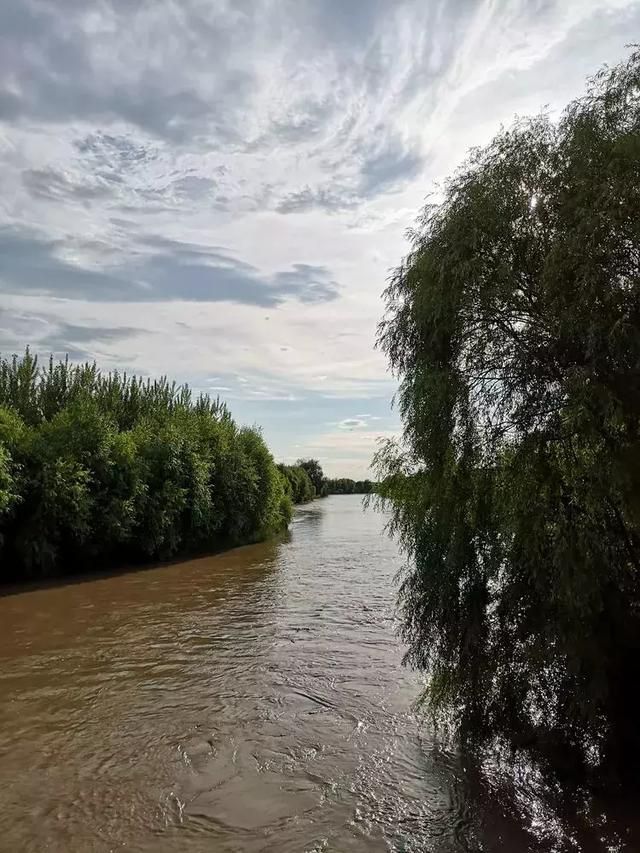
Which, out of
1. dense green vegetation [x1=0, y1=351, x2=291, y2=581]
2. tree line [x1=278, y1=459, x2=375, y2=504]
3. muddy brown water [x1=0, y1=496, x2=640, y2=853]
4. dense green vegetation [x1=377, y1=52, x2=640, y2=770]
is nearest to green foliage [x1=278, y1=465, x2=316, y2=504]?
tree line [x1=278, y1=459, x2=375, y2=504]

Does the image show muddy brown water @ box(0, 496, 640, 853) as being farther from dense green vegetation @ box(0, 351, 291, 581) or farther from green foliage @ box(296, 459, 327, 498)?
green foliage @ box(296, 459, 327, 498)

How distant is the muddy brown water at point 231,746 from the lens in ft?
18.7

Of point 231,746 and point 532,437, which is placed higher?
point 532,437

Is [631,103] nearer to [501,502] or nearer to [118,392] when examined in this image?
[501,502]

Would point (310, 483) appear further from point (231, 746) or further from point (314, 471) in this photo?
point (231, 746)

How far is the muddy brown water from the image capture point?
571 cm

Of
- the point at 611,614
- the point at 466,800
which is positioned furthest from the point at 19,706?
the point at 611,614

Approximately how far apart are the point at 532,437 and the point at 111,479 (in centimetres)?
2193

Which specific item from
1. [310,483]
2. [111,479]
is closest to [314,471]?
[310,483]

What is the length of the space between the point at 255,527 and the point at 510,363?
32385 millimetres

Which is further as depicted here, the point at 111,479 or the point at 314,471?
the point at 314,471

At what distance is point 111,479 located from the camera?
81.7 ft

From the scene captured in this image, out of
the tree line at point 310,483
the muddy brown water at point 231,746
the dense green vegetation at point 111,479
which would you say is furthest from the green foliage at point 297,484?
the muddy brown water at point 231,746

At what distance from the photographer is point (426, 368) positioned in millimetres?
6914
